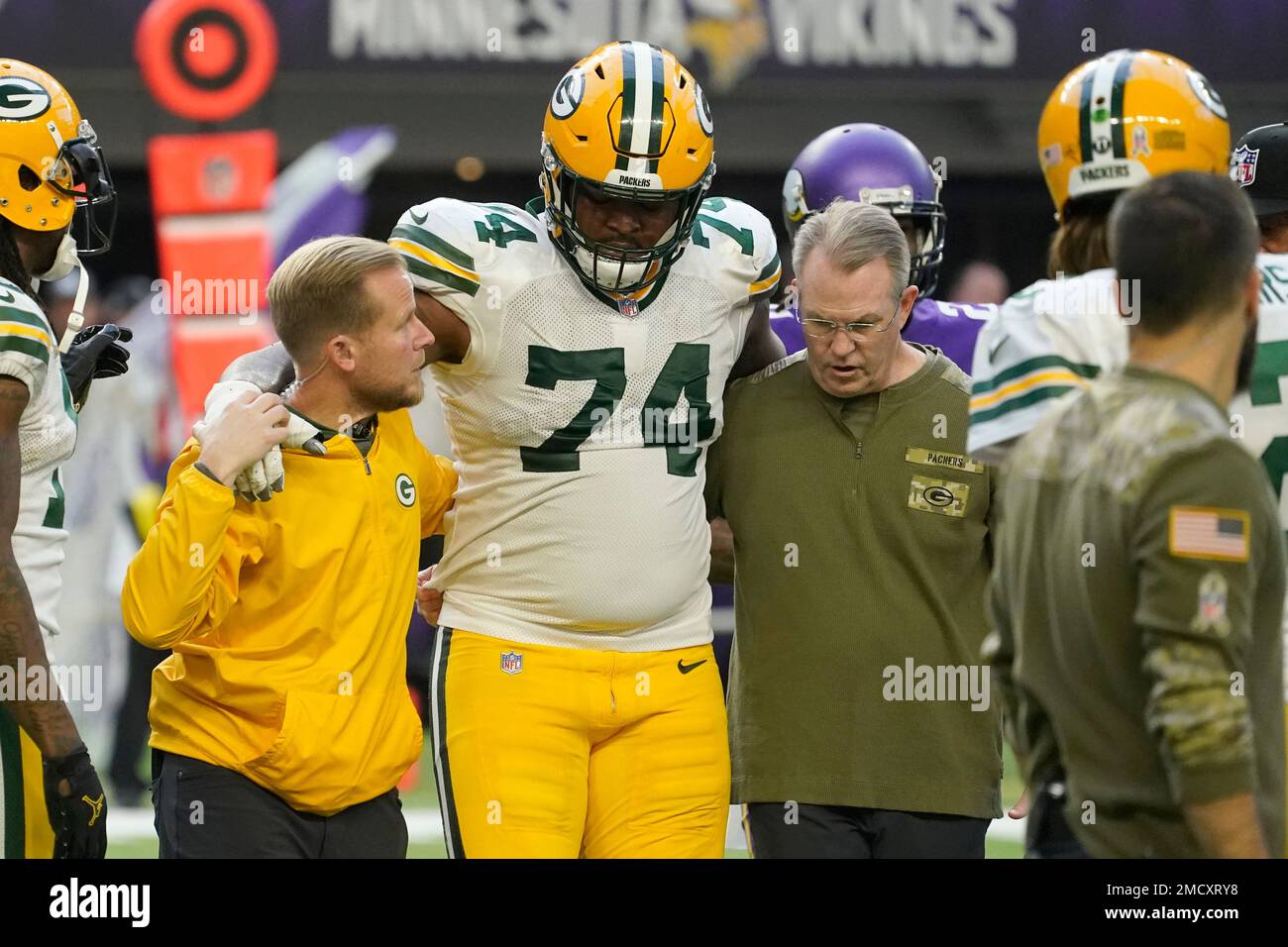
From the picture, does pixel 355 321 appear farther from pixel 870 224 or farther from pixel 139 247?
pixel 139 247

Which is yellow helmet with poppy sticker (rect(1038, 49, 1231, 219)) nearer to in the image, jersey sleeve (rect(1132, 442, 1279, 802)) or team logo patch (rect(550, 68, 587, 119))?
team logo patch (rect(550, 68, 587, 119))

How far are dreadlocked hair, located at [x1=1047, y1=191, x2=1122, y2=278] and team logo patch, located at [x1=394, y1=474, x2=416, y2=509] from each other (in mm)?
1191

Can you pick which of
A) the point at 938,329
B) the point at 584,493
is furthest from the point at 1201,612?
the point at 938,329

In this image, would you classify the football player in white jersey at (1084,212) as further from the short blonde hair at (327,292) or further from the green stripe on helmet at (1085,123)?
the short blonde hair at (327,292)

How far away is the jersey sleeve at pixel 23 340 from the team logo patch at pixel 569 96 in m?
1.01

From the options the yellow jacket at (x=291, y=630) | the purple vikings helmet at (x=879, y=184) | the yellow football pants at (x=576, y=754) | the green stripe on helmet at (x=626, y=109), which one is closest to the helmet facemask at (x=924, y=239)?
the purple vikings helmet at (x=879, y=184)

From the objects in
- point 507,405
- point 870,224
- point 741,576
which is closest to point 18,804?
point 507,405

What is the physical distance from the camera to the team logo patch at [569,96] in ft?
11.1

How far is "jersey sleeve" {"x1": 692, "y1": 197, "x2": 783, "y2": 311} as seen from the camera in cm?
349

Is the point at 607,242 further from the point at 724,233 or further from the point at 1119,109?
the point at 1119,109

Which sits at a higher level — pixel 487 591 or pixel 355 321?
pixel 355 321

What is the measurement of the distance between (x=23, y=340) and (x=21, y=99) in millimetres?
731
